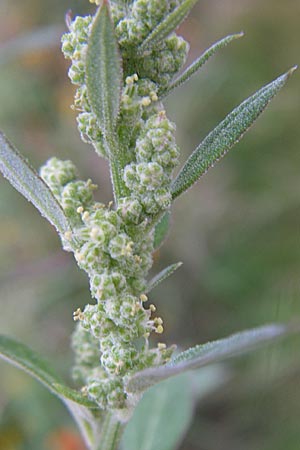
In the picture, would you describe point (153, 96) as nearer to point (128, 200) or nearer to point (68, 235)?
point (128, 200)

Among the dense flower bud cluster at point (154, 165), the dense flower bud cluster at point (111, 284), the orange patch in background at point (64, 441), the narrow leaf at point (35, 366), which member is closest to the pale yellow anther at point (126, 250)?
the dense flower bud cluster at point (111, 284)

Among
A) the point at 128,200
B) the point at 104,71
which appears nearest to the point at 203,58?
the point at 104,71

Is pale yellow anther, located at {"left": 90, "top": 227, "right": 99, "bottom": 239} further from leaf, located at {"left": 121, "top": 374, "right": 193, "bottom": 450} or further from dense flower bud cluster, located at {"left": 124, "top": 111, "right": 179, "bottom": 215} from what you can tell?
leaf, located at {"left": 121, "top": 374, "right": 193, "bottom": 450}

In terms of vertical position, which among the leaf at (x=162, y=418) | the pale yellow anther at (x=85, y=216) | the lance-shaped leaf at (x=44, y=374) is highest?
the pale yellow anther at (x=85, y=216)

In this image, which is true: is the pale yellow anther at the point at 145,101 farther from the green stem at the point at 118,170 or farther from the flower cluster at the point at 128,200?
the green stem at the point at 118,170

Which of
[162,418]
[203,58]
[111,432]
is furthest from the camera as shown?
[162,418]

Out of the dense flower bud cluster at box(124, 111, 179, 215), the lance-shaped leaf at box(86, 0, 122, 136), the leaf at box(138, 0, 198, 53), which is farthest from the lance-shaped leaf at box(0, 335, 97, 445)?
the leaf at box(138, 0, 198, 53)

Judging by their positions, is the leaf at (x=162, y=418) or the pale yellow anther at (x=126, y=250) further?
the leaf at (x=162, y=418)
